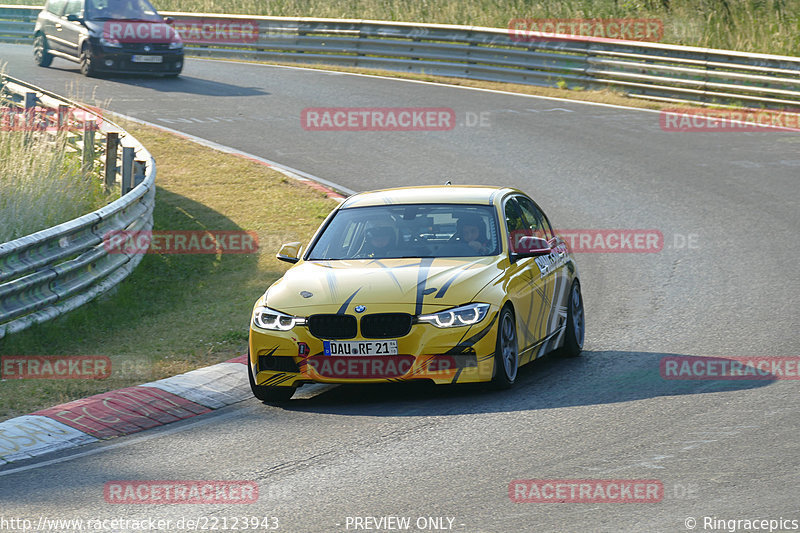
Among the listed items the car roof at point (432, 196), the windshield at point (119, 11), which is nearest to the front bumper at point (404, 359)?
the car roof at point (432, 196)

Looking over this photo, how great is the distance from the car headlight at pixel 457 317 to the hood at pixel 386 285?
0.05m

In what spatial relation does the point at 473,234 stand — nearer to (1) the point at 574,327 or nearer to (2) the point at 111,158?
(1) the point at 574,327

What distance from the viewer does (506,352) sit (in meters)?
9.15

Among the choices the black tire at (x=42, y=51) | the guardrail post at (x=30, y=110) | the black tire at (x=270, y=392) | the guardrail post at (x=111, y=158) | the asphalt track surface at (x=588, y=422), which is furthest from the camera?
the black tire at (x=42, y=51)

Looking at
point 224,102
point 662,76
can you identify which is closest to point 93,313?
point 224,102

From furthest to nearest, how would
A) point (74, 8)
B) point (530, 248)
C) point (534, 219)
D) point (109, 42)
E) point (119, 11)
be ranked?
point (74, 8) → point (119, 11) → point (109, 42) → point (534, 219) → point (530, 248)

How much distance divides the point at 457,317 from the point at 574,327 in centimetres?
206

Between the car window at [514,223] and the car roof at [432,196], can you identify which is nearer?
the car window at [514,223]

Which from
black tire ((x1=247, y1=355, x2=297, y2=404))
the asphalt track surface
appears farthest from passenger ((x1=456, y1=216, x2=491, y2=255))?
black tire ((x1=247, y1=355, x2=297, y2=404))

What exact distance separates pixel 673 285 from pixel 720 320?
1671mm

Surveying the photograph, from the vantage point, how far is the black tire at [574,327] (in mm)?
10508

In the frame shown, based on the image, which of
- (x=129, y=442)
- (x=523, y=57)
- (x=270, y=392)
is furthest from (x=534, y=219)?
(x=523, y=57)

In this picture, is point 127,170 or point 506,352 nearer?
point 506,352

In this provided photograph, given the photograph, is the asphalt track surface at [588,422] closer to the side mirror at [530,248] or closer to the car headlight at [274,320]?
the car headlight at [274,320]
